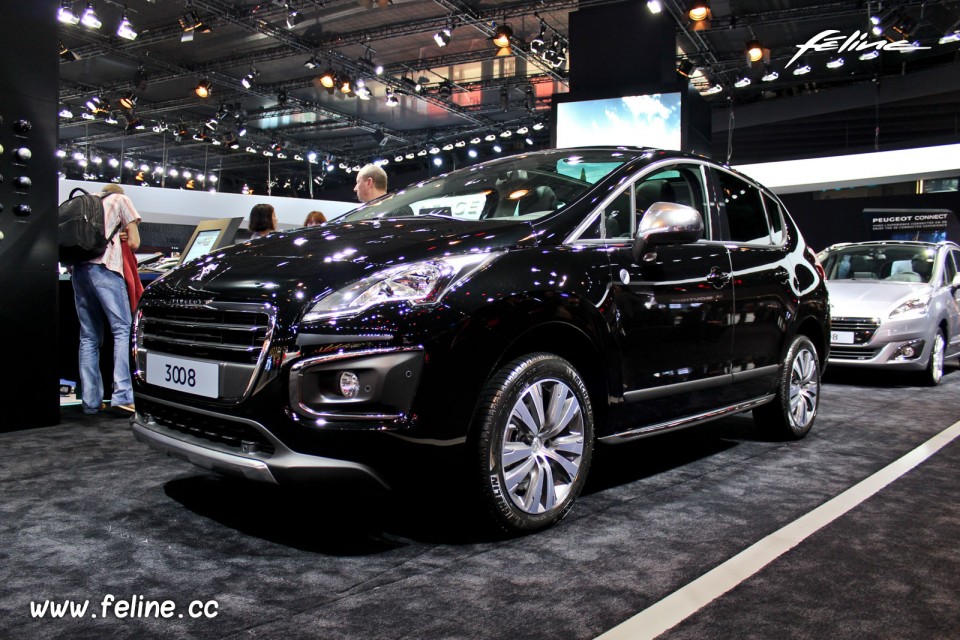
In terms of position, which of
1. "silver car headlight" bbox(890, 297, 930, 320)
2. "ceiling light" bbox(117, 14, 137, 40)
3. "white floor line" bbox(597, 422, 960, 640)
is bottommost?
"white floor line" bbox(597, 422, 960, 640)

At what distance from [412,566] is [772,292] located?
8.02 feet

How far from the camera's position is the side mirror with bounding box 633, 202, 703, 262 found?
2.88 meters

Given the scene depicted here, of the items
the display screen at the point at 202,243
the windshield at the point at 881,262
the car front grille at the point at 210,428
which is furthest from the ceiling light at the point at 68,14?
the car front grille at the point at 210,428

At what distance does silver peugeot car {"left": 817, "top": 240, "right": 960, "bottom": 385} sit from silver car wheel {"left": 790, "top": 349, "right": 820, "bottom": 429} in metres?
2.44

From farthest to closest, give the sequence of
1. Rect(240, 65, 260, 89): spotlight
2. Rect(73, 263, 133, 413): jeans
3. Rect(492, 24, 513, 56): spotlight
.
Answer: Rect(240, 65, 260, 89): spotlight < Rect(492, 24, 513, 56): spotlight < Rect(73, 263, 133, 413): jeans

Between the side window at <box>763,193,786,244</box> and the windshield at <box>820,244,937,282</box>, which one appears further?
the windshield at <box>820,244,937,282</box>

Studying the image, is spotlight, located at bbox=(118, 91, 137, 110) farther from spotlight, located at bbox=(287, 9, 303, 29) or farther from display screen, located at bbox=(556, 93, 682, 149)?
display screen, located at bbox=(556, 93, 682, 149)

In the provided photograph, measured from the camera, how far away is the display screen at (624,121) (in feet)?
38.6

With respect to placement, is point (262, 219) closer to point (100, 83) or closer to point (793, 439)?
point (793, 439)

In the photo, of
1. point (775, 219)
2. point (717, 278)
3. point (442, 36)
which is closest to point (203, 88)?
point (442, 36)

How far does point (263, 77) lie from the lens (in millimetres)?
17891

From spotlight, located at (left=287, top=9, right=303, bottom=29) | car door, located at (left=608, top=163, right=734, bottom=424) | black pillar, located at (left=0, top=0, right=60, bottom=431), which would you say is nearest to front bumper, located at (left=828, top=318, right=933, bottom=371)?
car door, located at (left=608, top=163, right=734, bottom=424)

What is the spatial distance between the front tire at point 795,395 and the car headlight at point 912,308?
2.81 m

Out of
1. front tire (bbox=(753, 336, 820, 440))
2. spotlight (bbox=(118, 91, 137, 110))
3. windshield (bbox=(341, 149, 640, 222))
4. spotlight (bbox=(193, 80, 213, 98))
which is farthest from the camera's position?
spotlight (bbox=(118, 91, 137, 110))
